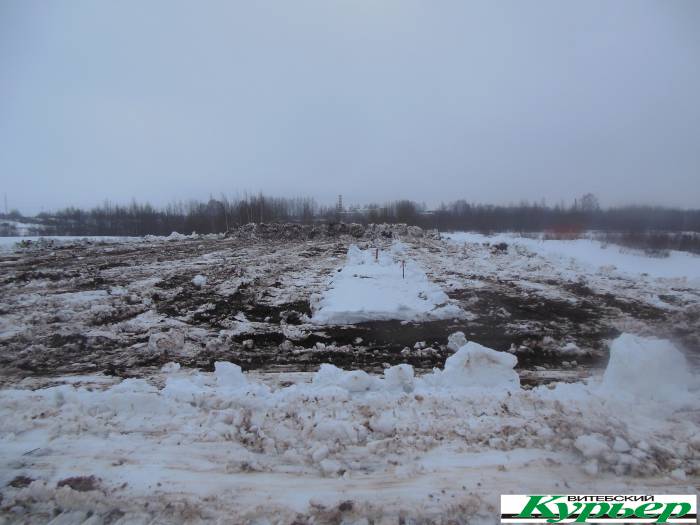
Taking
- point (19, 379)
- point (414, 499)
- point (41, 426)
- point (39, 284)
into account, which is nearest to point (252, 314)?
point (19, 379)

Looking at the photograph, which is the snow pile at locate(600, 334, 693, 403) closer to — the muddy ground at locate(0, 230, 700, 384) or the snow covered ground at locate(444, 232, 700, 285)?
the muddy ground at locate(0, 230, 700, 384)

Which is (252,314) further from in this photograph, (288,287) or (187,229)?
(187,229)

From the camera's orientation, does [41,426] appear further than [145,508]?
Yes

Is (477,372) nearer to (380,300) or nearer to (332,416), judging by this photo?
(332,416)

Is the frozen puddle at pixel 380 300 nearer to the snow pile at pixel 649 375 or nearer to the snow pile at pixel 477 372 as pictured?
the snow pile at pixel 477 372

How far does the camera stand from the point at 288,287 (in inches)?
473

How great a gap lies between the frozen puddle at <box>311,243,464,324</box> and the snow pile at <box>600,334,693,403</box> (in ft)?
13.8

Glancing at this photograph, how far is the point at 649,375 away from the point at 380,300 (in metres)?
5.93

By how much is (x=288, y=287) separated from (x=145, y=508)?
30.6 ft

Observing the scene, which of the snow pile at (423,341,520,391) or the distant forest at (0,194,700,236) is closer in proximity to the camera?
the snow pile at (423,341,520,391)

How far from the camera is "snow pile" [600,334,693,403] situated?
13.7ft

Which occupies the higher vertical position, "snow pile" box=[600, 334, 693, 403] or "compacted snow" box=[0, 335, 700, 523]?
"snow pile" box=[600, 334, 693, 403]

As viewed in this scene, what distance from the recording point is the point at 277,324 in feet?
26.7

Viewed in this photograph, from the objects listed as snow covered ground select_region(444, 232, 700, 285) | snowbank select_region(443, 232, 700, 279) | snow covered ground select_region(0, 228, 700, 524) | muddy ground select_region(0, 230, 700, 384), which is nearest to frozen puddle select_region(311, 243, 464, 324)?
snow covered ground select_region(0, 228, 700, 524)
